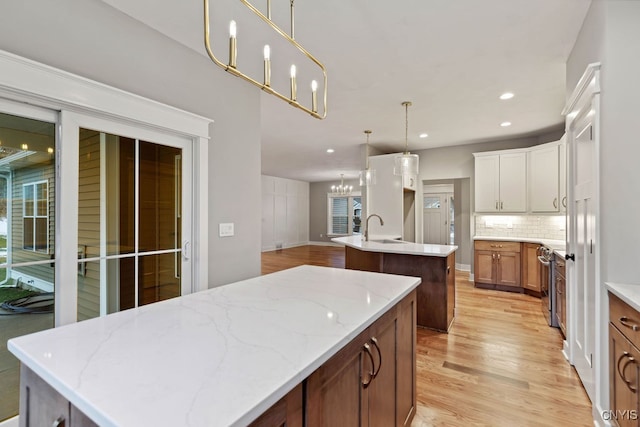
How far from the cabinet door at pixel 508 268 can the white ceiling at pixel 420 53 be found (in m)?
2.07

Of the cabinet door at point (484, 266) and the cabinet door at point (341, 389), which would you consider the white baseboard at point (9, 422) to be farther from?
the cabinet door at point (484, 266)

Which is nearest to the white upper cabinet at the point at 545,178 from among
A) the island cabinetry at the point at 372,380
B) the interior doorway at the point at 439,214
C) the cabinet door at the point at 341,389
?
the interior doorway at the point at 439,214

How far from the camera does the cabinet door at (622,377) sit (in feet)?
4.54

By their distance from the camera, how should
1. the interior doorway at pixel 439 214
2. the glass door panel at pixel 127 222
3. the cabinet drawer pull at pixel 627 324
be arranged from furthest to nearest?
1. the interior doorway at pixel 439 214
2. the glass door panel at pixel 127 222
3. the cabinet drawer pull at pixel 627 324

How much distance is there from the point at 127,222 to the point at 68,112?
2.51 feet

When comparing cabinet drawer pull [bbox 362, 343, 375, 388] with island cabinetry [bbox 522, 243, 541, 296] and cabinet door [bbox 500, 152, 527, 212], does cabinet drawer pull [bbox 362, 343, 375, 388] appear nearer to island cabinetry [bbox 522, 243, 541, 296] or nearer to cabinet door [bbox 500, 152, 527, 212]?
island cabinetry [bbox 522, 243, 541, 296]

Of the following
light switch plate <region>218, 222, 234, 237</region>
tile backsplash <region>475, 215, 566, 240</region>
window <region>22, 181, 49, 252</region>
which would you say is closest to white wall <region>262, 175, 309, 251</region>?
tile backsplash <region>475, 215, 566, 240</region>

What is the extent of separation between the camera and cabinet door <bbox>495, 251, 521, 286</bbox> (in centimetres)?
489

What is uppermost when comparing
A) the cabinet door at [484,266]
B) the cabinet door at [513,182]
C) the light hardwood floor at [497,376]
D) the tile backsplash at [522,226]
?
the cabinet door at [513,182]

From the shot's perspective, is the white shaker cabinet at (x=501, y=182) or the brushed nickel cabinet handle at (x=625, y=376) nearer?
the brushed nickel cabinet handle at (x=625, y=376)

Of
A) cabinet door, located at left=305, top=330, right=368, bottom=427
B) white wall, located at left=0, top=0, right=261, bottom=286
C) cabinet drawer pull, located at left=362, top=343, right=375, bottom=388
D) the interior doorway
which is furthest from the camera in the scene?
the interior doorway

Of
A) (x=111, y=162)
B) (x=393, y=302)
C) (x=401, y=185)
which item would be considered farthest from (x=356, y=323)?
(x=401, y=185)

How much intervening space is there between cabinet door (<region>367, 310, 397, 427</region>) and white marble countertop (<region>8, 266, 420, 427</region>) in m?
0.11

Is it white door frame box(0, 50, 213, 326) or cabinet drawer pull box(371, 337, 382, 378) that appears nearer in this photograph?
cabinet drawer pull box(371, 337, 382, 378)
